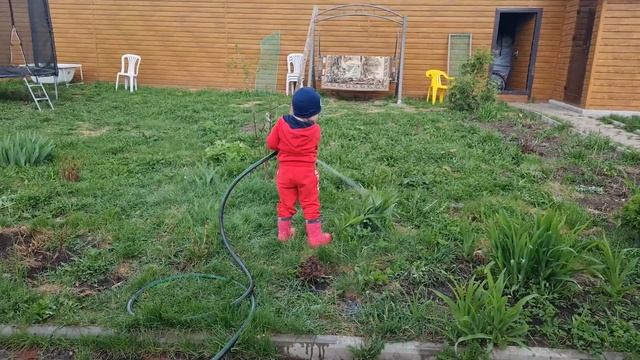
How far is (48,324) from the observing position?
2111 millimetres

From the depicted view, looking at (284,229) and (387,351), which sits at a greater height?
(284,229)

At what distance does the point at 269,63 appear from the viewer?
1098 centimetres

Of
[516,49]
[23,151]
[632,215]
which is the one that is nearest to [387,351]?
[632,215]

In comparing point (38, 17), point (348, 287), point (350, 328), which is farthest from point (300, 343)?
point (38, 17)

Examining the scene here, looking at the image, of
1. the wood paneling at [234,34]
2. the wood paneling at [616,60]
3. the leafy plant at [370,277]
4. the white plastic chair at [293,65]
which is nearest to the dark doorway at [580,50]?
the wood paneling at [616,60]

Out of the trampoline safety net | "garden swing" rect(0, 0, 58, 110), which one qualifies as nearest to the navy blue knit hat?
"garden swing" rect(0, 0, 58, 110)

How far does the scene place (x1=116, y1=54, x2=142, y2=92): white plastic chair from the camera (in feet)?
34.8

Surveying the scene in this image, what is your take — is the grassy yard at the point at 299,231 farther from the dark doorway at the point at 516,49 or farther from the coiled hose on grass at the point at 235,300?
the dark doorway at the point at 516,49

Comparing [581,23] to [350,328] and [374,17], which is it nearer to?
[374,17]

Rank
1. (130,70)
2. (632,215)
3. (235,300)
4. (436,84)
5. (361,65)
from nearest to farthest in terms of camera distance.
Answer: (235,300) < (632,215) < (436,84) < (361,65) < (130,70)

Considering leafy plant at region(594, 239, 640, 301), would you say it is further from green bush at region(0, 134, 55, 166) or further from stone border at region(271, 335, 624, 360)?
green bush at region(0, 134, 55, 166)

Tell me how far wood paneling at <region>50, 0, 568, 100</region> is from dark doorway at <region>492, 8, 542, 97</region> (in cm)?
15

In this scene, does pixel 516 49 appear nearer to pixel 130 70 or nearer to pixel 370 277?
pixel 130 70

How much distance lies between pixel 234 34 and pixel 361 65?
3.36 m
